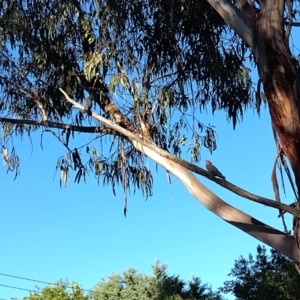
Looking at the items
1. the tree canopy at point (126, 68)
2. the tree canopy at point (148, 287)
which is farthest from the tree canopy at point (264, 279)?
the tree canopy at point (126, 68)

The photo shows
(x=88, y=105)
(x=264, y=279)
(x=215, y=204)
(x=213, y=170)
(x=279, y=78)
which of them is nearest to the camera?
(x=279, y=78)

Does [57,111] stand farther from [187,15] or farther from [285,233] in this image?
[285,233]

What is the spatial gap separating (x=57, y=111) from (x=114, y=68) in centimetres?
86

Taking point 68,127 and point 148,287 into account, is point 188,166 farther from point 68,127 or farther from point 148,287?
point 148,287

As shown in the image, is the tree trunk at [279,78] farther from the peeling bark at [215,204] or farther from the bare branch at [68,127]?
the bare branch at [68,127]

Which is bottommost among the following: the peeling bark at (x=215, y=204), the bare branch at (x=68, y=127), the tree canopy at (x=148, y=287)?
the peeling bark at (x=215, y=204)

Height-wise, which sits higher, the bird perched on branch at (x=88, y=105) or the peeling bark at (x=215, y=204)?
the bird perched on branch at (x=88, y=105)

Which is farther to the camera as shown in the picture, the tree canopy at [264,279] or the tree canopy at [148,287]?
the tree canopy at [148,287]

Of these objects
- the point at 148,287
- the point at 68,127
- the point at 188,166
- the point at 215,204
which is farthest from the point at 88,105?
the point at 148,287

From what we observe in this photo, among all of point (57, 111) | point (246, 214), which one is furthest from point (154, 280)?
point (246, 214)

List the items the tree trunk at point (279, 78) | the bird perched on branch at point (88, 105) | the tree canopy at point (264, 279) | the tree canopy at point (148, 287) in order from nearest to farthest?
the tree trunk at point (279, 78)
the bird perched on branch at point (88, 105)
the tree canopy at point (264, 279)
the tree canopy at point (148, 287)

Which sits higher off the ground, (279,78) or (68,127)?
(68,127)

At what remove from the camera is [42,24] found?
251 inches

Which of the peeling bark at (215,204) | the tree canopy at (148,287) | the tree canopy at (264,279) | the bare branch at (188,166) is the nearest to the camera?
the bare branch at (188,166)
